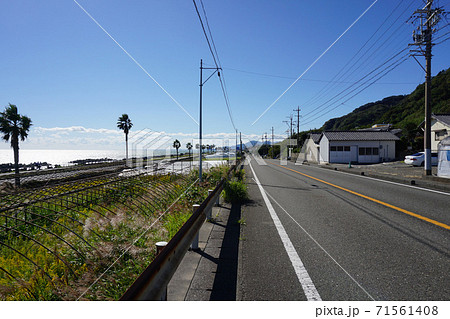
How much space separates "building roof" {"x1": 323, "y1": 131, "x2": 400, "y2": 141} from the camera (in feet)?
143

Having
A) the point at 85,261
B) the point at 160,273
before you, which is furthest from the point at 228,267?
the point at 85,261

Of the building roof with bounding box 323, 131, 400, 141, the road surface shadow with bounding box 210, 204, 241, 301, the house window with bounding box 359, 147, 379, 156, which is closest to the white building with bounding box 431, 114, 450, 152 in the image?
the building roof with bounding box 323, 131, 400, 141

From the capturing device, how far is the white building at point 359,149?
4334 cm

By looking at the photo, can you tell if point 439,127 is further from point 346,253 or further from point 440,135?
point 346,253

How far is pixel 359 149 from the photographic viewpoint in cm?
4344

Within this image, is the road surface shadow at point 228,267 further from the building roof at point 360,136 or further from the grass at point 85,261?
the building roof at point 360,136

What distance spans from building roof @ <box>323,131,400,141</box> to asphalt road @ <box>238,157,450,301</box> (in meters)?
38.6

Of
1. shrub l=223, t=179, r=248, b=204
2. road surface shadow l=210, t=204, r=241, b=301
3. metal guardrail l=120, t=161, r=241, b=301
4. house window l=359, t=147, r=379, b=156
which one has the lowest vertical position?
road surface shadow l=210, t=204, r=241, b=301

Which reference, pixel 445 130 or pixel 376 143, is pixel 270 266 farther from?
pixel 376 143

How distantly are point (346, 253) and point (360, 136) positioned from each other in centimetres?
4569

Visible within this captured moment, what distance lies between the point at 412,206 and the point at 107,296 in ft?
26.9

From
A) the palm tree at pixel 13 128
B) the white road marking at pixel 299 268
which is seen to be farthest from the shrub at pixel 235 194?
the palm tree at pixel 13 128

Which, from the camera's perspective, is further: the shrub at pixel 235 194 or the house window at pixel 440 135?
the house window at pixel 440 135

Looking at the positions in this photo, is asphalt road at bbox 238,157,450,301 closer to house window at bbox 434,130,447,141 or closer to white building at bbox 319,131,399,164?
house window at bbox 434,130,447,141
